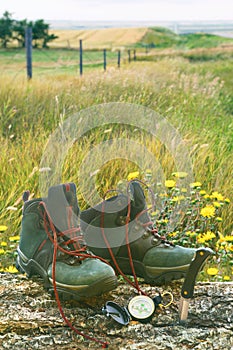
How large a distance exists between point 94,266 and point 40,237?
295 millimetres

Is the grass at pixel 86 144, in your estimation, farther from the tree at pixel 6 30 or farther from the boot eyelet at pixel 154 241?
the tree at pixel 6 30

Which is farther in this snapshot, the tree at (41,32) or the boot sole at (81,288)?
the tree at (41,32)

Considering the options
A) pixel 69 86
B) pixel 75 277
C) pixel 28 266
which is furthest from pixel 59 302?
pixel 69 86

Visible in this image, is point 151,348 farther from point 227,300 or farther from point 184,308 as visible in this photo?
point 227,300

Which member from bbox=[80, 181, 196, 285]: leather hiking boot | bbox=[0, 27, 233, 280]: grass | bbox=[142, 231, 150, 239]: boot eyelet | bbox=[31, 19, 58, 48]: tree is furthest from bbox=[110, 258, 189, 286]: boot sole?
bbox=[31, 19, 58, 48]: tree

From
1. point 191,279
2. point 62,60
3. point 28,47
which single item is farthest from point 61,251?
point 62,60

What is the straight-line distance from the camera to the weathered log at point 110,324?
1.72 metres

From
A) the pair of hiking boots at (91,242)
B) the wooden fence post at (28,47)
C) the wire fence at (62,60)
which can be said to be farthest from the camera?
the wire fence at (62,60)

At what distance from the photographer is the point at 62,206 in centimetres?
200

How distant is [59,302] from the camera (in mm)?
1848

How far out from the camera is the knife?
1.77m

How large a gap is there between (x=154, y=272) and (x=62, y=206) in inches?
18.2

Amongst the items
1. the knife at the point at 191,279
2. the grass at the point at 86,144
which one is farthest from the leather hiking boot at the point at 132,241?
Result: the grass at the point at 86,144

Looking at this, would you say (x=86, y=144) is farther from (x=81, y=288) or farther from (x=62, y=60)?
(x=62, y=60)
